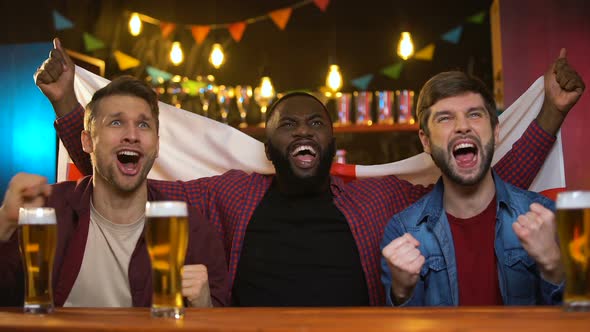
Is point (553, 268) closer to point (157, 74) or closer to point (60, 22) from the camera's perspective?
point (60, 22)

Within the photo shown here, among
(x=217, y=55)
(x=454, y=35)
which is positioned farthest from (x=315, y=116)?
(x=454, y=35)

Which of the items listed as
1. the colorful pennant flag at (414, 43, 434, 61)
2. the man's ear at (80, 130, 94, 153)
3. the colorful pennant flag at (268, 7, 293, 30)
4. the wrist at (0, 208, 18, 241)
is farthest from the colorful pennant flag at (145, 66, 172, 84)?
the wrist at (0, 208, 18, 241)

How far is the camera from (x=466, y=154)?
6.62 ft

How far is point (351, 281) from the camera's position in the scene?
2150 millimetres

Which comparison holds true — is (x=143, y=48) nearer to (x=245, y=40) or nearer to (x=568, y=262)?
(x=245, y=40)

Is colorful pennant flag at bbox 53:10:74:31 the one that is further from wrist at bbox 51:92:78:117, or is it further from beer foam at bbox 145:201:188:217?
beer foam at bbox 145:201:188:217

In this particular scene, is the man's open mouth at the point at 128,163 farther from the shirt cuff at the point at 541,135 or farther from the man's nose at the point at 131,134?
the shirt cuff at the point at 541,135

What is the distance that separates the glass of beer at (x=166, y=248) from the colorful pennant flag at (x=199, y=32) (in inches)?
178

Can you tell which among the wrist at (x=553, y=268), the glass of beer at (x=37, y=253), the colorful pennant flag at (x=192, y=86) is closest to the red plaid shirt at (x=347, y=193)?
the wrist at (x=553, y=268)

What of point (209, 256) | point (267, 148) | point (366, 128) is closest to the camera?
point (209, 256)

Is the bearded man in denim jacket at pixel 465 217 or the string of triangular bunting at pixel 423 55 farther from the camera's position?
the string of triangular bunting at pixel 423 55

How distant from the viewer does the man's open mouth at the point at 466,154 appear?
196 cm

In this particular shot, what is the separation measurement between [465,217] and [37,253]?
1.24 meters

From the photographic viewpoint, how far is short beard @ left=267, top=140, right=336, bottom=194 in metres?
2.32
